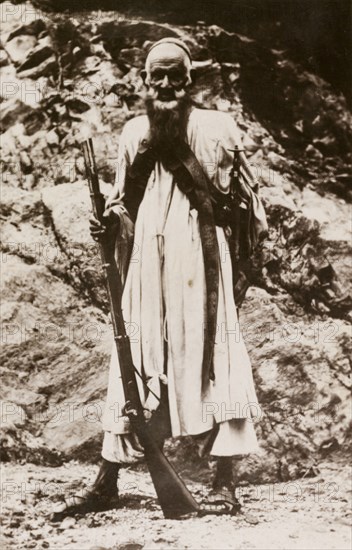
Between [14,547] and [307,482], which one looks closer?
[14,547]

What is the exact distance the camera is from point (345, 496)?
4.39 meters

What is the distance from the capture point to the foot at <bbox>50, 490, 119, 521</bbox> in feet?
13.8

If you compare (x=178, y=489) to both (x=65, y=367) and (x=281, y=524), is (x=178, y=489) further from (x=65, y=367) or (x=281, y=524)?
(x=65, y=367)

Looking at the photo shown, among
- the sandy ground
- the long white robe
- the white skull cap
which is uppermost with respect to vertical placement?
the white skull cap

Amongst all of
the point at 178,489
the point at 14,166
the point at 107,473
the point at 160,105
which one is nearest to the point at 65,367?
the point at 107,473

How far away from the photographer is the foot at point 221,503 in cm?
419

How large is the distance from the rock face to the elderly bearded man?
13cm

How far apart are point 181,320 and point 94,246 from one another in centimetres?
64

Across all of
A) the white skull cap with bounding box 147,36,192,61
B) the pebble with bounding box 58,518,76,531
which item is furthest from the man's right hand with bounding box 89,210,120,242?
the pebble with bounding box 58,518,76,531

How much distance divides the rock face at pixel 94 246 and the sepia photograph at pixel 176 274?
0.01 m

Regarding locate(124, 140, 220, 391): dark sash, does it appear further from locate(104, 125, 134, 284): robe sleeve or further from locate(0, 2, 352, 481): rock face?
locate(0, 2, 352, 481): rock face

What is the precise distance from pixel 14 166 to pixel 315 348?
1966mm

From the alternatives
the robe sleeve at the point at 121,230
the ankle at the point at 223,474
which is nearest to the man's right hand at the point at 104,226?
the robe sleeve at the point at 121,230

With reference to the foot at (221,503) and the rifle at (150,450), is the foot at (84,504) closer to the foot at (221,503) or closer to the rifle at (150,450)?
the rifle at (150,450)
